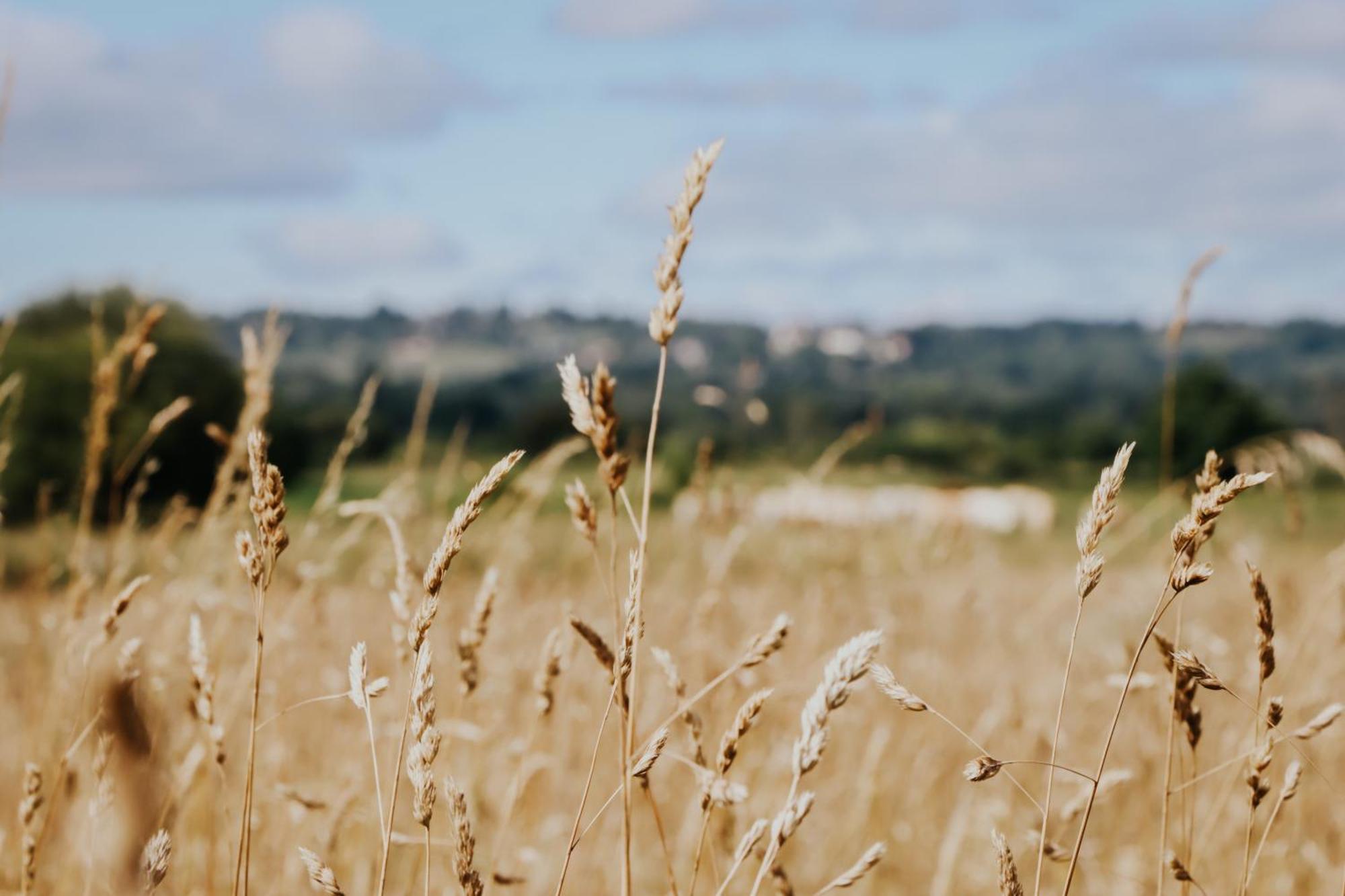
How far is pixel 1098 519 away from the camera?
3.58 ft

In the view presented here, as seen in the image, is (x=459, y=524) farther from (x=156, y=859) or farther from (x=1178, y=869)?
(x=1178, y=869)

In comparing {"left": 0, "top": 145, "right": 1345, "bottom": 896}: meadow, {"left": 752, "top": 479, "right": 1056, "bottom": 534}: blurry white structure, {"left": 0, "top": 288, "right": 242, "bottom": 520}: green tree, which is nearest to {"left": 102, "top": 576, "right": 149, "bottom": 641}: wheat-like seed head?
{"left": 0, "top": 145, "right": 1345, "bottom": 896}: meadow

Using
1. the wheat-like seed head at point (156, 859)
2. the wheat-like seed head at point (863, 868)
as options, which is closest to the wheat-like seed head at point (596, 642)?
the wheat-like seed head at point (863, 868)

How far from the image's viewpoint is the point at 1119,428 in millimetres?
76312

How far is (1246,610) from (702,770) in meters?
6.89

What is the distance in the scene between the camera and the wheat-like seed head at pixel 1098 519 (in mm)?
1060

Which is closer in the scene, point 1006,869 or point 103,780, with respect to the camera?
point 1006,869

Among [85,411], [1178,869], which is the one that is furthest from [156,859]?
[85,411]

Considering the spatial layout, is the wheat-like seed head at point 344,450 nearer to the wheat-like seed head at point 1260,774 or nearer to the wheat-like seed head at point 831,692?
the wheat-like seed head at point 831,692

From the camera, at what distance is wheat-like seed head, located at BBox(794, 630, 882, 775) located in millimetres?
944

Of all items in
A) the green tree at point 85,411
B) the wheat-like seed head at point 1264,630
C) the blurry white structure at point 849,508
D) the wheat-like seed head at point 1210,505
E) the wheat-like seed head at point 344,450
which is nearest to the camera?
the wheat-like seed head at point 1210,505

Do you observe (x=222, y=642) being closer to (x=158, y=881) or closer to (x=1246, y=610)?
(x=158, y=881)

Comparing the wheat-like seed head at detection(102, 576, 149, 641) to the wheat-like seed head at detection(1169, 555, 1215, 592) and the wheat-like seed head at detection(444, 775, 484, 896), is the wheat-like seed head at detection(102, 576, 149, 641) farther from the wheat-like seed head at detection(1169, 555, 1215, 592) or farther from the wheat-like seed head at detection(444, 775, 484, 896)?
the wheat-like seed head at detection(1169, 555, 1215, 592)

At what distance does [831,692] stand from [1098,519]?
357 mm
